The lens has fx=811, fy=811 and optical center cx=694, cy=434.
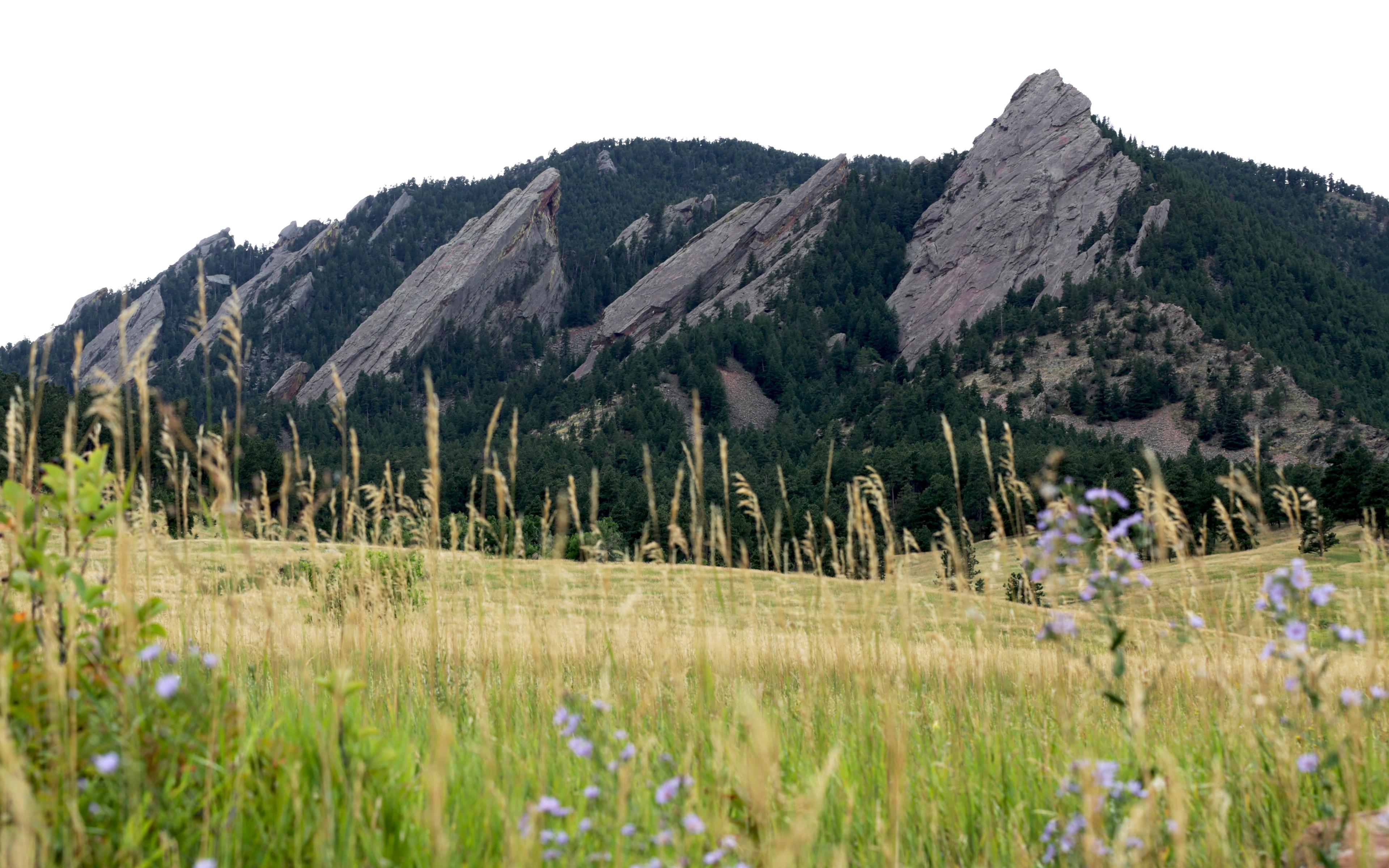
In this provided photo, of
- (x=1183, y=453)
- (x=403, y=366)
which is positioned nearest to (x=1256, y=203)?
(x=1183, y=453)

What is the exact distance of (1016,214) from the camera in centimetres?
11744

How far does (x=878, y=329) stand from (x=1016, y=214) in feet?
83.1

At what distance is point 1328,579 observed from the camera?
7.78 m

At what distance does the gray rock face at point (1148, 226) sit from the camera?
9856cm

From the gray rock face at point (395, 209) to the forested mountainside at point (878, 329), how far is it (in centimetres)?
198

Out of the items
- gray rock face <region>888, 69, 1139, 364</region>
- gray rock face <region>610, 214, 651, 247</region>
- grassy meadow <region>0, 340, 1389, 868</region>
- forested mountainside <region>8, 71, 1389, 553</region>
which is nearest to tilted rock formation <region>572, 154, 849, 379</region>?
forested mountainside <region>8, 71, 1389, 553</region>

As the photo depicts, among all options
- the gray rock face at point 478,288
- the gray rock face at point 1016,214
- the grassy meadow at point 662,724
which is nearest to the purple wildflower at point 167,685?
the grassy meadow at point 662,724

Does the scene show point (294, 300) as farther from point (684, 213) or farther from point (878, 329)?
point (878, 329)

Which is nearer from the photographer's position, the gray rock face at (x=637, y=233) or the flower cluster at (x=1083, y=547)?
the flower cluster at (x=1083, y=547)

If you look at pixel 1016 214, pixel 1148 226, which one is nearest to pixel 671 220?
pixel 1016 214

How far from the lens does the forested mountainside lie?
72.9 m

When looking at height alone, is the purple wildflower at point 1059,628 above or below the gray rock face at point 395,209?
below

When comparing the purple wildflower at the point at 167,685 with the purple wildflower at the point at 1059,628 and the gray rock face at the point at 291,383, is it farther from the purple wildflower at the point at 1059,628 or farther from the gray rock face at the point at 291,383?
the gray rock face at the point at 291,383

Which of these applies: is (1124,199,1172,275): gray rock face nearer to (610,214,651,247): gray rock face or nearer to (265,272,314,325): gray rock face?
(610,214,651,247): gray rock face
